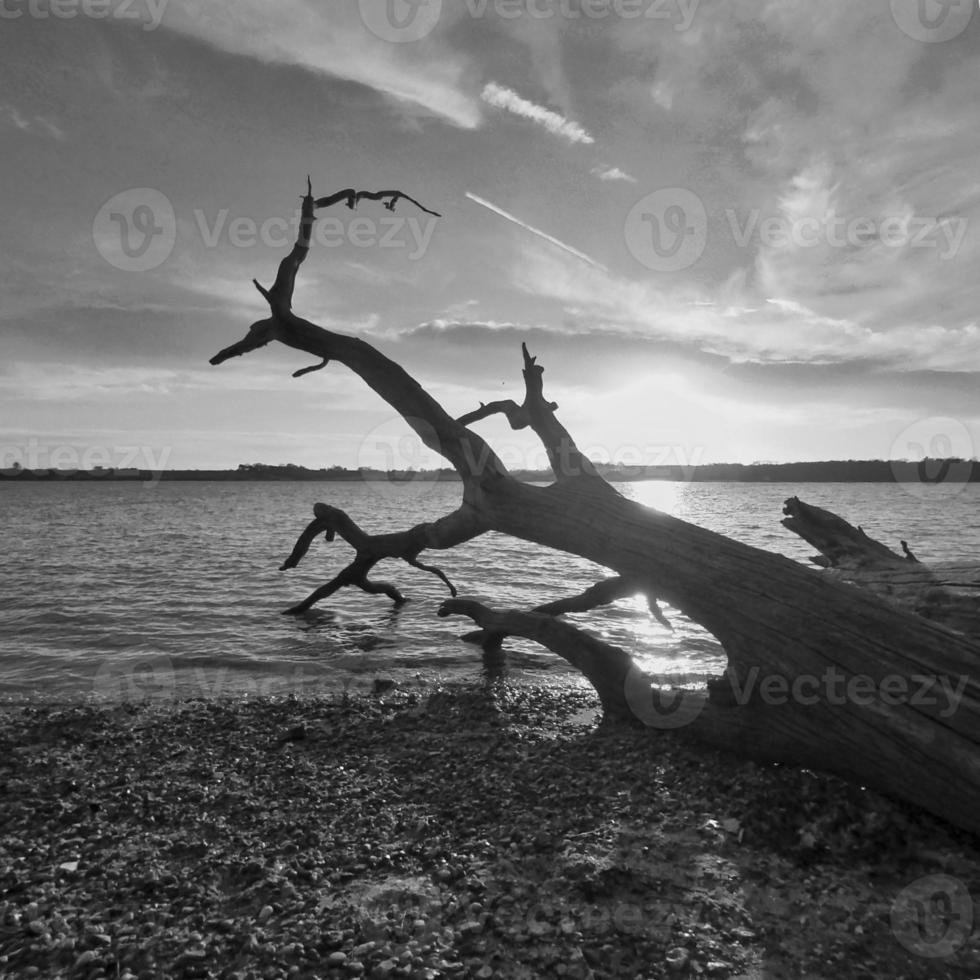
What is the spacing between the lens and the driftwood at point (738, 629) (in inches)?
202

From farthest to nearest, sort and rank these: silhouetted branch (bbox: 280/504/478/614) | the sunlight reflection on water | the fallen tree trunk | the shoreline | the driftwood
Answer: the sunlight reflection on water < silhouetted branch (bbox: 280/504/478/614) < the fallen tree trunk < the driftwood < the shoreline

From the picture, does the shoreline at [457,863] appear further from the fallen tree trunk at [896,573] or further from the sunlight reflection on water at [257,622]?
the sunlight reflection on water at [257,622]

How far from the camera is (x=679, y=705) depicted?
23.0ft

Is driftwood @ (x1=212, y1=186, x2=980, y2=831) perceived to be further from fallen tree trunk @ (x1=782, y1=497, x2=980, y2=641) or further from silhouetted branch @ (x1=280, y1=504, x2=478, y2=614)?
fallen tree trunk @ (x1=782, y1=497, x2=980, y2=641)

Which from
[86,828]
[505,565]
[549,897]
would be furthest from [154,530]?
[549,897]

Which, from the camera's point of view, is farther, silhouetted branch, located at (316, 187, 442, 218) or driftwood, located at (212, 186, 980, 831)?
silhouetted branch, located at (316, 187, 442, 218)

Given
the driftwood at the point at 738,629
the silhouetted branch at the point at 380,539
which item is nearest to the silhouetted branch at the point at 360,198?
the driftwood at the point at 738,629

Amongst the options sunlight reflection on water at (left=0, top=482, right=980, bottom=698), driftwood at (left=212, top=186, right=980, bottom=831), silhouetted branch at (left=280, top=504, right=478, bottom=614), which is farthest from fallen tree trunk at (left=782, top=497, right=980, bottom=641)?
silhouetted branch at (left=280, top=504, right=478, bottom=614)

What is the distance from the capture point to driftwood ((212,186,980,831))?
5.13m

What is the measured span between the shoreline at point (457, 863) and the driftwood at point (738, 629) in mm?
356

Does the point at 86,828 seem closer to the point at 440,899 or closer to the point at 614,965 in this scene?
the point at 440,899

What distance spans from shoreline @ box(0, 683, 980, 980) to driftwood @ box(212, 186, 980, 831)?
356 millimetres

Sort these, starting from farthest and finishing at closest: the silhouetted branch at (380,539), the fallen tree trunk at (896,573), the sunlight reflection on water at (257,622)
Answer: the sunlight reflection on water at (257,622) → the silhouetted branch at (380,539) → the fallen tree trunk at (896,573)

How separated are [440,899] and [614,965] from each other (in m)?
1.30
